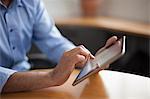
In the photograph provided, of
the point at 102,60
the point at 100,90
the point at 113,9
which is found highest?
the point at 102,60

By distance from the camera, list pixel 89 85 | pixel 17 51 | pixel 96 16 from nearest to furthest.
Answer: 1. pixel 89 85
2. pixel 17 51
3. pixel 96 16

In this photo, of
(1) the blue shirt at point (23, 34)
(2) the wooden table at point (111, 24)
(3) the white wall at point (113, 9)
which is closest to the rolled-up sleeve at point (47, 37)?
(1) the blue shirt at point (23, 34)

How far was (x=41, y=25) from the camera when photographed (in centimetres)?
162

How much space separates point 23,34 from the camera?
5.01ft

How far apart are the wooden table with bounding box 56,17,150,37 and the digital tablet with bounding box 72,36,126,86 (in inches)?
49.1

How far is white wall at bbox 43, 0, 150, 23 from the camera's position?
119 inches

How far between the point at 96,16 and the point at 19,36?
1.65 metres

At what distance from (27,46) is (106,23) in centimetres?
130

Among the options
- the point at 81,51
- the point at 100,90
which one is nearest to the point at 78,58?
the point at 81,51

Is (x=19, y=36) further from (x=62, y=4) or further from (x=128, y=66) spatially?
(x=62, y=4)

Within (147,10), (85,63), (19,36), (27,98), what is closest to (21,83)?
(27,98)

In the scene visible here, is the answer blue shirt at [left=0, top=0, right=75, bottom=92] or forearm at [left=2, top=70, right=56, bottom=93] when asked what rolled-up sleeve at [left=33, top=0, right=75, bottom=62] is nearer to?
blue shirt at [left=0, top=0, right=75, bottom=92]

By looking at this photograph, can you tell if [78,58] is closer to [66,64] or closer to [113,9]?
[66,64]

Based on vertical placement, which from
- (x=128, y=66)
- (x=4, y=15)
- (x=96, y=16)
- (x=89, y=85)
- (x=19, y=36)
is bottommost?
(x=128, y=66)
